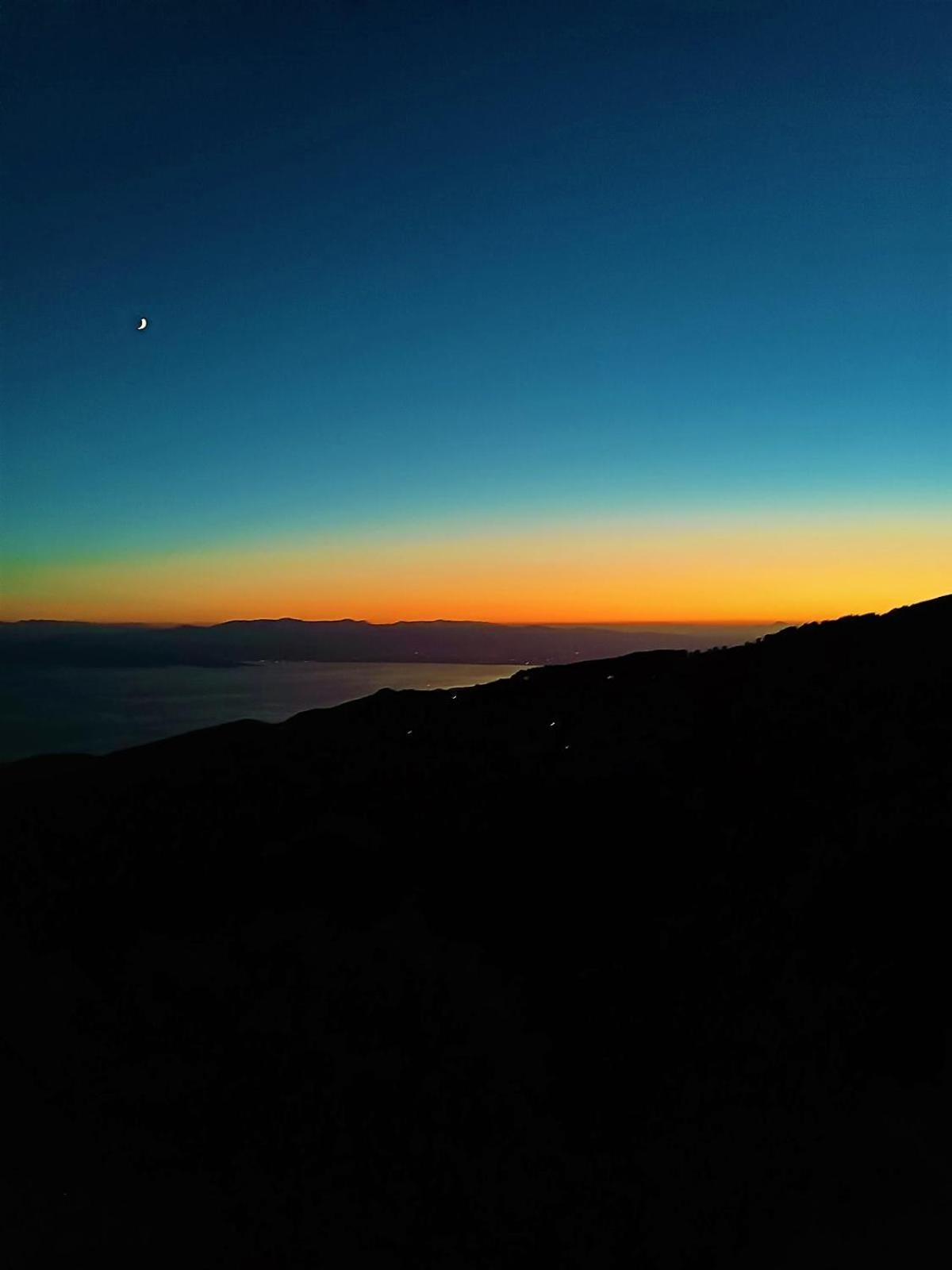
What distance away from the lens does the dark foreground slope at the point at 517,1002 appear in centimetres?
738

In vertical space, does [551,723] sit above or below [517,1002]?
above

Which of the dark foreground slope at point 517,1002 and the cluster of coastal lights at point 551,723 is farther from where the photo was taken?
the cluster of coastal lights at point 551,723

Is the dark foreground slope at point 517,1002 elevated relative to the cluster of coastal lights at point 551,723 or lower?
lower

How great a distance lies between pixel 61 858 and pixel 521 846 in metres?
7.11

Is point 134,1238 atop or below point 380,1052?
below

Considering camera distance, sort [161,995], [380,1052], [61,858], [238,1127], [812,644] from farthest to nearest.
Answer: [812,644] → [61,858] → [161,995] → [380,1052] → [238,1127]

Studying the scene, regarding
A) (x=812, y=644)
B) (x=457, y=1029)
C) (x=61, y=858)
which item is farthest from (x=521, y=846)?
(x=812, y=644)

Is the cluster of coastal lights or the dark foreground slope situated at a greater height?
the cluster of coastal lights

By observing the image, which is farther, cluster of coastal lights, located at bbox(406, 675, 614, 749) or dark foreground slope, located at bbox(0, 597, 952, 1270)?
cluster of coastal lights, located at bbox(406, 675, 614, 749)

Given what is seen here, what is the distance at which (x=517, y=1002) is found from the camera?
9.66m

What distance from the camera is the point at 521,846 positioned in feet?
40.0

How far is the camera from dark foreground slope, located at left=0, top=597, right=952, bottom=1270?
7.38 meters

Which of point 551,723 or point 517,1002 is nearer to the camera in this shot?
point 517,1002

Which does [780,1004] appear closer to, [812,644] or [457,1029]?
[457,1029]
